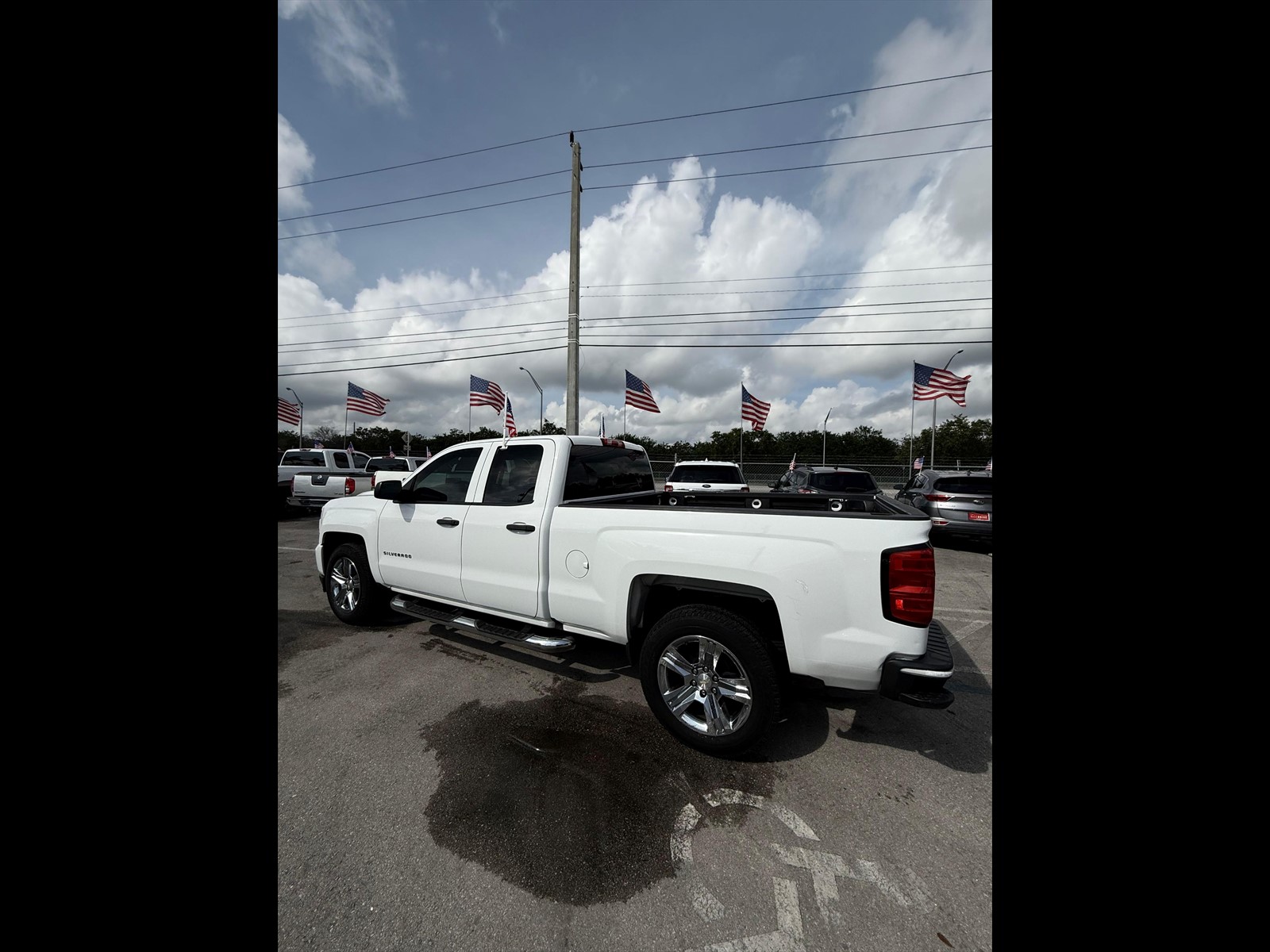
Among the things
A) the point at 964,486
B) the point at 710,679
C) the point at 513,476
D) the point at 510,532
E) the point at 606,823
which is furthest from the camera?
the point at 964,486

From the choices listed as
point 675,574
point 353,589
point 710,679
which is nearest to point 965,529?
point 710,679

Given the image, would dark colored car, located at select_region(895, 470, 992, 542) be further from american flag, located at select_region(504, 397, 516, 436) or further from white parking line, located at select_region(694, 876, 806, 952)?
american flag, located at select_region(504, 397, 516, 436)

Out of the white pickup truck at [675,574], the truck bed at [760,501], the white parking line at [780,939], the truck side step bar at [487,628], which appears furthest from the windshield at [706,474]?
the white parking line at [780,939]

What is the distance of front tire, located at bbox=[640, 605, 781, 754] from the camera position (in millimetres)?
2863

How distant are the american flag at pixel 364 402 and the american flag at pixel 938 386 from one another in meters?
27.3

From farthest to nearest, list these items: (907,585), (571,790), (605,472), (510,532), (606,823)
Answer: (605,472)
(510,532)
(571,790)
(907,585)
(606,823)

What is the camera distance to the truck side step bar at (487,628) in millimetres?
3596

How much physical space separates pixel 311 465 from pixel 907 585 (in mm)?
18285

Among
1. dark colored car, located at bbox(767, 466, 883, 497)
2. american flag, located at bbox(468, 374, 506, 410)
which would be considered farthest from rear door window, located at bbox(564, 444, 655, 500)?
american flag, located at bbox(468, 374, 506, 410)

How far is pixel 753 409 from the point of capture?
72.4ft

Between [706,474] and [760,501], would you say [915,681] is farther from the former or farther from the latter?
[706,474]

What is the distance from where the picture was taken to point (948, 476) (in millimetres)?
10508

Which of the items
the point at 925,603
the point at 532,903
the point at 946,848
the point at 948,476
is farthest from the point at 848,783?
the point at 948,476
